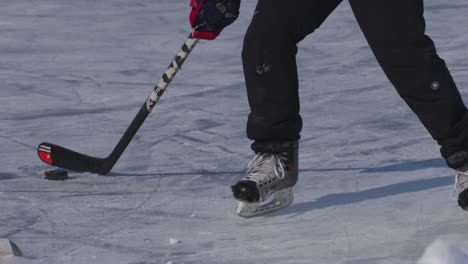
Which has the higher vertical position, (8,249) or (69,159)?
(8,249)

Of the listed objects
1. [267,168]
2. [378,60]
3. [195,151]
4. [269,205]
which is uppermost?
[378,60]

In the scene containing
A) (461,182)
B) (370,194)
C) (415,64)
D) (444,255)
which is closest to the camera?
(444,255)

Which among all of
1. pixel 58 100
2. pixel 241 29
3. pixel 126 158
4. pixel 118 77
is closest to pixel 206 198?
pixel 126 158

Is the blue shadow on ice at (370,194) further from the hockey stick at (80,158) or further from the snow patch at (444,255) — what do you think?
the snow patch at (444,255)

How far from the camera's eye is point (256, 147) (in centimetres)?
377

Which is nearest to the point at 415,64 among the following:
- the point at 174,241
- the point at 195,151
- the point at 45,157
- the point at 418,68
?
the point at 418,68

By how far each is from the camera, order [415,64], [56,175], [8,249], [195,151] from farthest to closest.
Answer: [195,151], [56,175], [415,64], [8,249]

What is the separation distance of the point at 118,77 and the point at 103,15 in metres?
1.47

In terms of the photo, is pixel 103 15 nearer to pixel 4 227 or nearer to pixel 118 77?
pixel 118 77

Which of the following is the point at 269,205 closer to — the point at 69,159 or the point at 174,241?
the point at 174,241

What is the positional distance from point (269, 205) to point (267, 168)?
11 cm

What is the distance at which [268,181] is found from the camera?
3.70m

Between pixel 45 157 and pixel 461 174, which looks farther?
pixel 45 157

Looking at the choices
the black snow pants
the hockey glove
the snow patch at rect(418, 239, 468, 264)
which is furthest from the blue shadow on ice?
the snow patch at rect(418, 239, 468, 264)
